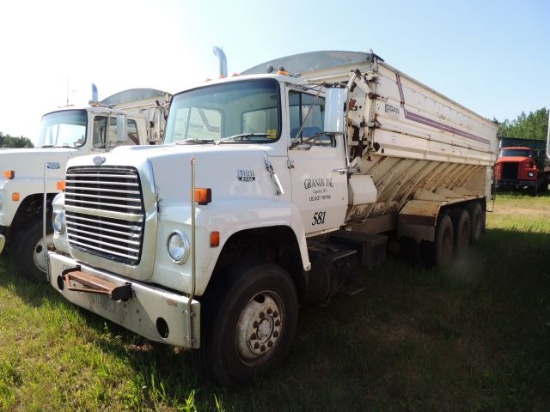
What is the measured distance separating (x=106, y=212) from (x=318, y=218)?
2006 mm

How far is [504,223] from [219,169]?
38.8 feet

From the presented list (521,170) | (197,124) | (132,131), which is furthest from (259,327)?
(521,170)

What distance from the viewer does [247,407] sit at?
118 inches

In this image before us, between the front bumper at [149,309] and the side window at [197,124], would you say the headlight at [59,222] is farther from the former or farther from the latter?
the side window at [197,124]

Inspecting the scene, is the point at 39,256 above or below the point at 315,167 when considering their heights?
below

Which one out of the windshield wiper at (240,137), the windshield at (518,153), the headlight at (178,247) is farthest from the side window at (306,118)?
the windshield at (518,153)

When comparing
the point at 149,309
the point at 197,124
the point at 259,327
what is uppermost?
the point at 197,124

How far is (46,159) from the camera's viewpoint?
5.88 meters

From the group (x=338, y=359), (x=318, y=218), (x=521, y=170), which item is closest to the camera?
(x=338, y=359)

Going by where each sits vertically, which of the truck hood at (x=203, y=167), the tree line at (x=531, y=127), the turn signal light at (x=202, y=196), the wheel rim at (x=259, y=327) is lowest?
the wheel rim at (x=259, y=327)

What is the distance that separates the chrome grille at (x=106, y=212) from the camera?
3.08 metres

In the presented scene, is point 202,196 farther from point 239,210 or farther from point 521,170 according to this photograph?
point 521,170

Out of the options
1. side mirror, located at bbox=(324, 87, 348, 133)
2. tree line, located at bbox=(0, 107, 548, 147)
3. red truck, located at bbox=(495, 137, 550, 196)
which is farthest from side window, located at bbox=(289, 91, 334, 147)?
tree line, located at bbox=(0, 107, 548, 147)

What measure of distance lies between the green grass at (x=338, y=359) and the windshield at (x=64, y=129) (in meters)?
2.13
